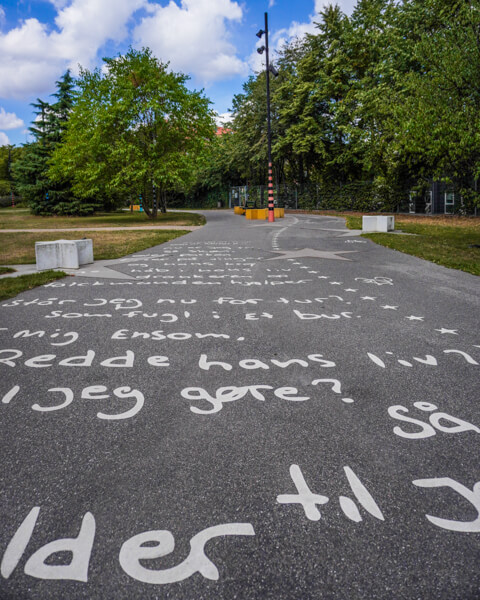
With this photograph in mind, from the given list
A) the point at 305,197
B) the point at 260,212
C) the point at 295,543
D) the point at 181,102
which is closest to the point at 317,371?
the point at 295,543

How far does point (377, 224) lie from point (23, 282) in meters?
12.9

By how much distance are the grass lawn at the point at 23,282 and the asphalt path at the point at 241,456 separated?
1890 millimetres

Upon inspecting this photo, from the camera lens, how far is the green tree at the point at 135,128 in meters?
26.8

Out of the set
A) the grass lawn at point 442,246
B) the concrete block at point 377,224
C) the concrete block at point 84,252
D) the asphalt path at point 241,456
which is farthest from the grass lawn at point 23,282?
the concrete block at point 377,224

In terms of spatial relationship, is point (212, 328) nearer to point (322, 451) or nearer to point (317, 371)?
point (317, 371)

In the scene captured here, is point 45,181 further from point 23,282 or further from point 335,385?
point 335,385

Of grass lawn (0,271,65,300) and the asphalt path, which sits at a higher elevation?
grass lawn (0,271,65,300)

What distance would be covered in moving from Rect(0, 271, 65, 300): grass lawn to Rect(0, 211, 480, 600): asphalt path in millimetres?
1890

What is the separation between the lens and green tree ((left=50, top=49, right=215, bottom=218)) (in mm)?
26844

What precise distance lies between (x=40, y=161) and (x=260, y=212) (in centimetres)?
2104

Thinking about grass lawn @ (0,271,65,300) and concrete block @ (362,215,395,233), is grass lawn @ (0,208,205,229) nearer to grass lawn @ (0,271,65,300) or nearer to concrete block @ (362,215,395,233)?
concrete block @ (362,215,395,233)

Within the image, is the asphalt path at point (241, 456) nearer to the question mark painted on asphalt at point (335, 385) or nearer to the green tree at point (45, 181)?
the question mark painted on asphalt at point (335, 385)

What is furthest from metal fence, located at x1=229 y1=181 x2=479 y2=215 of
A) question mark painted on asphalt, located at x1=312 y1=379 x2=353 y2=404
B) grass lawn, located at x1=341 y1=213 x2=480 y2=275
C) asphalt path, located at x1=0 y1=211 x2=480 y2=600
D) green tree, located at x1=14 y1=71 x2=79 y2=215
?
question mark painted on asphalt, located at x1=312 y1=379 x2=353 y2=404

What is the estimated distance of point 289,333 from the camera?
15.3ft
